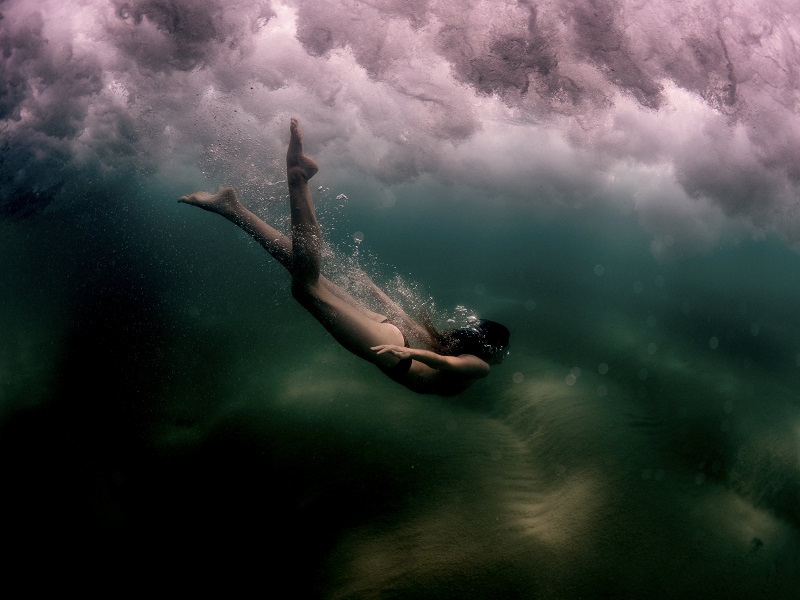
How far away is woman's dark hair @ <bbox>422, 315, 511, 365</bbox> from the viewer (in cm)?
381

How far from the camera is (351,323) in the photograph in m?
3.64

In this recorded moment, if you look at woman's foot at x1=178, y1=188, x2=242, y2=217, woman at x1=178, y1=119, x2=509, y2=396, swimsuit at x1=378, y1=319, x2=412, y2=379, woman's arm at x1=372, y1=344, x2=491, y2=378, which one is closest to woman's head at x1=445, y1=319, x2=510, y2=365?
woman at x1=178, y1=119, x2=509, y2=396

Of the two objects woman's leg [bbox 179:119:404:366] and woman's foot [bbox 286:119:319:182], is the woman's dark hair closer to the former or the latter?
woman's leg [bbox 179:119:404:366]

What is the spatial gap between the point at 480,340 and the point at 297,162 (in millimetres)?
2637

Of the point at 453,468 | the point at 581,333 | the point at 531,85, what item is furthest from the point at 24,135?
the point at 581,333

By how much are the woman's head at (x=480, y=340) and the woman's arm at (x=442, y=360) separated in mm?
152

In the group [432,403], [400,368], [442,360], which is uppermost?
[442,360]

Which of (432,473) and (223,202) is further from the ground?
(223,202)

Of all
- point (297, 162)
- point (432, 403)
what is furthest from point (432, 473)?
point (297, 162)

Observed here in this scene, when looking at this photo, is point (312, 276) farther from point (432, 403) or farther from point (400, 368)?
point (432, 403)

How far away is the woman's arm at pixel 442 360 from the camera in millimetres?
2990

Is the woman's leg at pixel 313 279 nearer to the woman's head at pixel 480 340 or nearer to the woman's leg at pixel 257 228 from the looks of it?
the woman's leg at pixel 257 228

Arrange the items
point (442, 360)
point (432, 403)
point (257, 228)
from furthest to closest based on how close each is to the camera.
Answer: point (432, 403)
point (257, 228)
point (442, 360)

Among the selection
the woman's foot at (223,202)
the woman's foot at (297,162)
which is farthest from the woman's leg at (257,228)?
Result: the woman's foot at (297,162)
